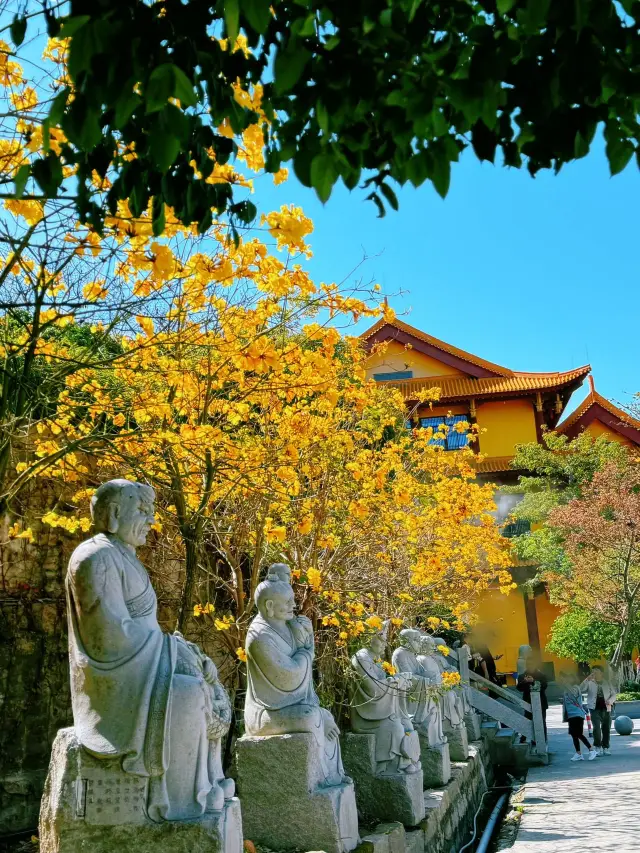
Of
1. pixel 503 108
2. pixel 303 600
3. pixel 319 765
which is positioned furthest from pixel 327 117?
pixel 303 600

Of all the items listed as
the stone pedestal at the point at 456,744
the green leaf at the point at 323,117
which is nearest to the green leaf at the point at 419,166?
the green leaf at the point at 323,117

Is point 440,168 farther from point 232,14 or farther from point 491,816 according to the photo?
point 491,816

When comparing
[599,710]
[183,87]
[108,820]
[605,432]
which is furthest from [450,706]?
[605,432]

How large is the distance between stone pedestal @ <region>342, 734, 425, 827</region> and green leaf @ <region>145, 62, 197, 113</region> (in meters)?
6.09

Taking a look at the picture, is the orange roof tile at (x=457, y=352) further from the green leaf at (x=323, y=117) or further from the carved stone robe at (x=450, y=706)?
the green leaf at (x=323, y=117)

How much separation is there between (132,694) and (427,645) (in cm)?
712

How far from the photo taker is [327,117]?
7.58ft

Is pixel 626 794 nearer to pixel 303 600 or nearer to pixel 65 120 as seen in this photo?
pixel 303 600

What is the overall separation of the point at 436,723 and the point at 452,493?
2567mm

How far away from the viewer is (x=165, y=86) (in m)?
2.04

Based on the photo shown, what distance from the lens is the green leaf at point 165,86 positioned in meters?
2.04

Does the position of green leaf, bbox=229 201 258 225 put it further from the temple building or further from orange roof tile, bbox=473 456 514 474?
orange roof tile, bbox=473 456 514 474

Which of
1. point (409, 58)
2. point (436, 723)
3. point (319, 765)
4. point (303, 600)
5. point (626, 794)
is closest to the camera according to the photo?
point (409, 58)

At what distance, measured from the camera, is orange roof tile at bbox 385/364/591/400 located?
29.5 metres
